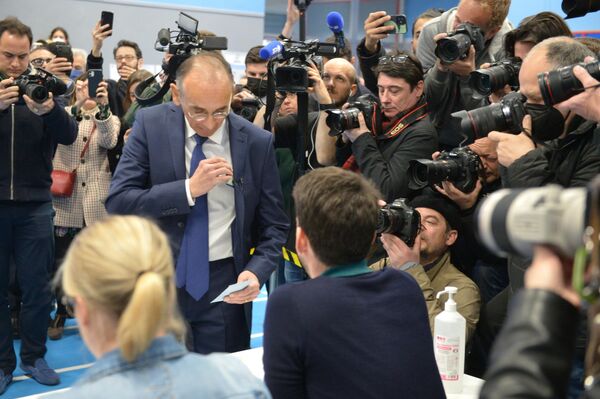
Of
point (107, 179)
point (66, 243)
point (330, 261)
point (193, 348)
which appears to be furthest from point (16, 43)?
point (330, 261)

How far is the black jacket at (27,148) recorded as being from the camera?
13.2 ft

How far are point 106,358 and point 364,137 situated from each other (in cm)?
206

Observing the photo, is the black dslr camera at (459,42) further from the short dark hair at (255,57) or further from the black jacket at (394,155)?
the short dark hair at (255,57)

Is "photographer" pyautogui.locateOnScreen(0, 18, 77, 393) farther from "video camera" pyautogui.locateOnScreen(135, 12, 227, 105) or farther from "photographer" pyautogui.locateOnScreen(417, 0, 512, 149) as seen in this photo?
"photographer" pyautogui.locateOnScreen(417, 0, 512, 149)

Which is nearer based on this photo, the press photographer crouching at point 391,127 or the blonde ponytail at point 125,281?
the blonde ponytail at point 125,281

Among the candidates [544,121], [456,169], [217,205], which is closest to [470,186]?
[456,169]

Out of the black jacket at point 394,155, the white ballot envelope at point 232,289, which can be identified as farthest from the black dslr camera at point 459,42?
the white ballot envelope at point 232,289

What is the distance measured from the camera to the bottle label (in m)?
2.33

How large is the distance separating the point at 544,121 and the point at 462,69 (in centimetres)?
76

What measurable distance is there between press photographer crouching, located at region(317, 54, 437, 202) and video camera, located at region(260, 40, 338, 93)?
271mm

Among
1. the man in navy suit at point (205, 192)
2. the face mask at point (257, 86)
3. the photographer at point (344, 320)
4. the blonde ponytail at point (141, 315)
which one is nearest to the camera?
the blonde ponytail at point (141, 315)

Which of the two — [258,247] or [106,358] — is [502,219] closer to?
[106,358]

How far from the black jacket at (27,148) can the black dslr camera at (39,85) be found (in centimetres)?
15

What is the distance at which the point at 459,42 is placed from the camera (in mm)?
3084
